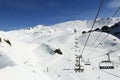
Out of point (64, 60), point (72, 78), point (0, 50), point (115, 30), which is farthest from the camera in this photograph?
point (115, 30)

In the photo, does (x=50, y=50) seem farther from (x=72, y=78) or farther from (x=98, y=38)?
(x=98, y=38)

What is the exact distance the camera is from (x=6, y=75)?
3203 centimetres

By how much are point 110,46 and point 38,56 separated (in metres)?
49.3

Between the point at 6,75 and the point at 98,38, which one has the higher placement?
the point at 98,38

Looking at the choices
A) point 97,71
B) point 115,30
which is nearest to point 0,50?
point 97,71

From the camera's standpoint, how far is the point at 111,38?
12319cm

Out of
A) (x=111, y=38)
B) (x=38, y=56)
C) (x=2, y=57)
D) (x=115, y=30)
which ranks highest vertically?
(x=115, y=30)

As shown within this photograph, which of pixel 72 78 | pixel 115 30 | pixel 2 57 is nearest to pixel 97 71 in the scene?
pixel 72 78

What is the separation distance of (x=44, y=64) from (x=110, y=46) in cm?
5494

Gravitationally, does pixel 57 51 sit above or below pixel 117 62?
above

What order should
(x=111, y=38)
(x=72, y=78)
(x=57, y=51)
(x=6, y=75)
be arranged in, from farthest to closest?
(x=111, y=38), (x=57, y=51), (x=72, y=78), (x=6, y=75)

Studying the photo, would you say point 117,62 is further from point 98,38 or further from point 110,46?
point 98,38

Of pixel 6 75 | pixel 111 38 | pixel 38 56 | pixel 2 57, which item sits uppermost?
pixel 111 38

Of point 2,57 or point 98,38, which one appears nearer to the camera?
point 2,57
